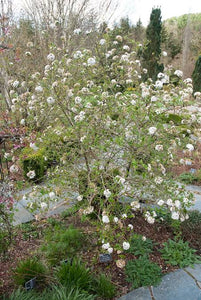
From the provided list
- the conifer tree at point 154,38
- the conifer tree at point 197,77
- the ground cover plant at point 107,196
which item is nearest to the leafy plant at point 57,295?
the ground cover plant at point 107,196

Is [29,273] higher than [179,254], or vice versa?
[29,273]

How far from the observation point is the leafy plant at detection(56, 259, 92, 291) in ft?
6.27

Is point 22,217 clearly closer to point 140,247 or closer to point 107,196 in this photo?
point 140,247

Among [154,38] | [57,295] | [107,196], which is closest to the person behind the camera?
[57,295]

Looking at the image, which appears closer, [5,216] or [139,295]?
[139,295]

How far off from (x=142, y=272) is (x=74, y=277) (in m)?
0.65

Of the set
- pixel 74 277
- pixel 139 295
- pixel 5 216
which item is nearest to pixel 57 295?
pixel 74 277

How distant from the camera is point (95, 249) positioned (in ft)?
8.11

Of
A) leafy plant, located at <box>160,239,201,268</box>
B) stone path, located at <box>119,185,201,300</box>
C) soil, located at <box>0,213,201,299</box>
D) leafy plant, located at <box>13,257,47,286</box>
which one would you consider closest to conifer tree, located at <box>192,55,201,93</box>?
soil, located at <box>0,213,201,299</box>

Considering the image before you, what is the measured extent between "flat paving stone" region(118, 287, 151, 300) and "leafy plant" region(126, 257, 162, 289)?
4 centimetres

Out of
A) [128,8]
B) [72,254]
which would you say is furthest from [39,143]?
[128,8]

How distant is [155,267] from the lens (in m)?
2.19

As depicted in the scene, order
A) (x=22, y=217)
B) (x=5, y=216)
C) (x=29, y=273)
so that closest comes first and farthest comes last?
(x=29, y=273) < (x=5, y=216) < (x=22, y=217)

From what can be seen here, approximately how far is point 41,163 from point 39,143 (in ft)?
5.09
